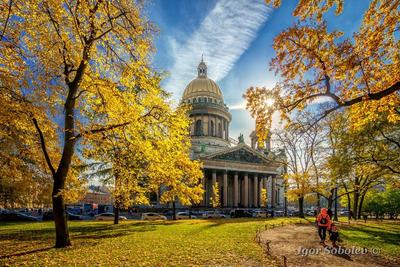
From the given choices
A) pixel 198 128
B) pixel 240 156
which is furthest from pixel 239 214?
pixel 198 128

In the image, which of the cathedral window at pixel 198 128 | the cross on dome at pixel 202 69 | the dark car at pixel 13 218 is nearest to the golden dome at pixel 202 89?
the cross on dome at pixel 202 69

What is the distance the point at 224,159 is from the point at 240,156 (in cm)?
443

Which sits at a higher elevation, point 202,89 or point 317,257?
point 202,89

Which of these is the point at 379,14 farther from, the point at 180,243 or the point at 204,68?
the point at 204,68

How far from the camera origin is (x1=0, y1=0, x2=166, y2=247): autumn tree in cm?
1032

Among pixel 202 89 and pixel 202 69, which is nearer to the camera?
pixel 202 89

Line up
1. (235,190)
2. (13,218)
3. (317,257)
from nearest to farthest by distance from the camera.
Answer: (317,257) → (13,218) → (235,190)

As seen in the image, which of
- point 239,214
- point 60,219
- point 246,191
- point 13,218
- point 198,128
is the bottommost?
point 239,214

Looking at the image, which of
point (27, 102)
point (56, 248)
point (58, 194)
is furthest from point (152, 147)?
point (56, 248)

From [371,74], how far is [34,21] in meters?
10.9

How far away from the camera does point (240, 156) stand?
65.5 metres

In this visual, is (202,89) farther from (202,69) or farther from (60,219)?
(60,219)

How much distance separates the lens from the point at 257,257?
1091 centimetres

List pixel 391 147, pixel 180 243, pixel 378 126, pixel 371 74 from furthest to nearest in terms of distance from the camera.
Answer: pixel 391 147 < pixel 378 126 < pixel 180 243 < pixel 371 74
